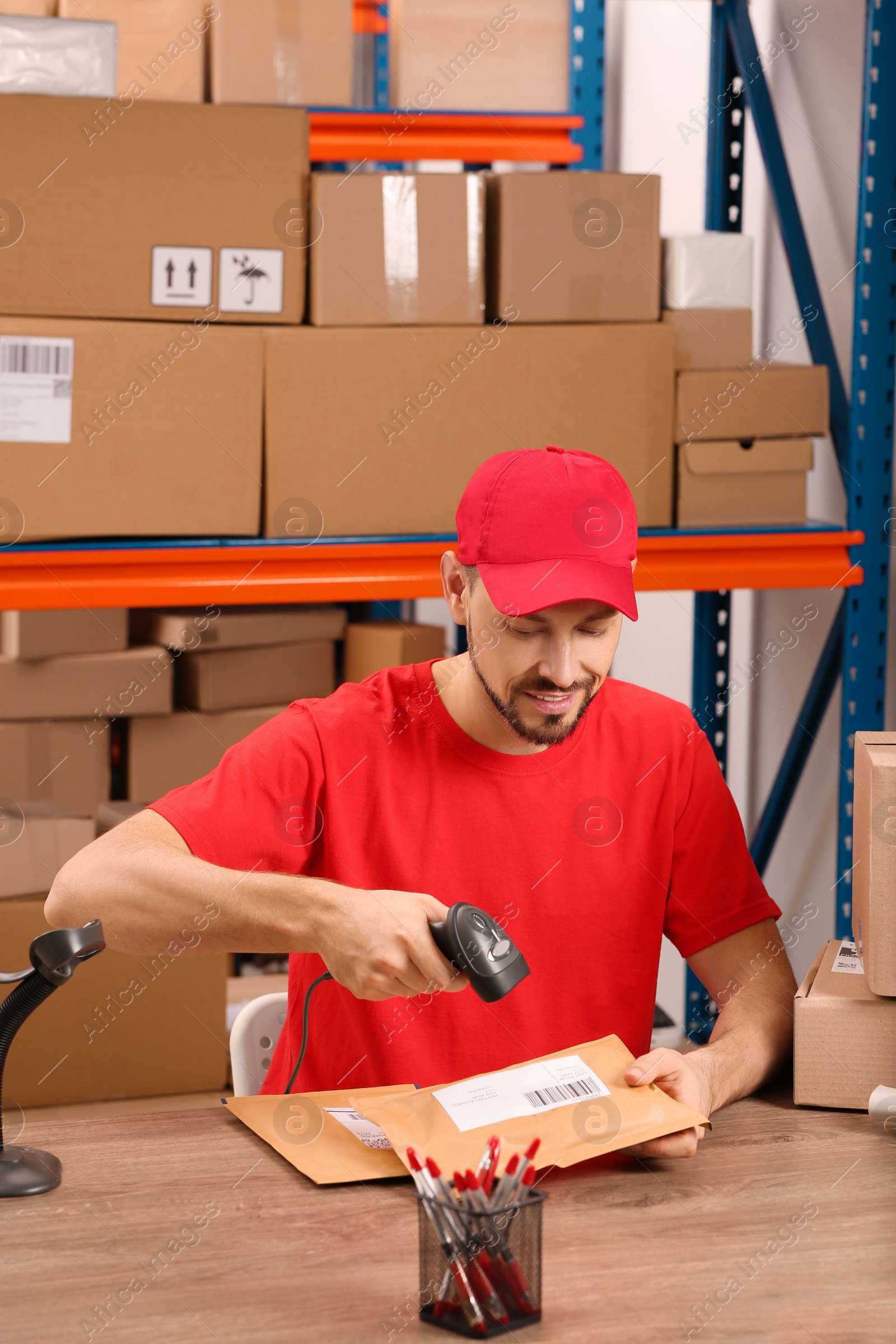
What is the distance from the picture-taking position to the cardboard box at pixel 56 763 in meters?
2.36

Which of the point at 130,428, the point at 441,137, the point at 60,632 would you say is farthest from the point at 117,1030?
the point at 441,137

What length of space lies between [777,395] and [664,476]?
0.24 metres

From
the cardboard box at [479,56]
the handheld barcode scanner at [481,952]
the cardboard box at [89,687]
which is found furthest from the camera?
the cardboard box at [479,56]

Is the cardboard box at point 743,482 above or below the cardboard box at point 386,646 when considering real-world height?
above

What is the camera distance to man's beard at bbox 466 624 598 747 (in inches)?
54.6

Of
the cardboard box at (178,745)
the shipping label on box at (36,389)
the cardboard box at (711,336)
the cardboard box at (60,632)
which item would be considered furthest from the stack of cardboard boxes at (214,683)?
the cardboard box at (711,336)

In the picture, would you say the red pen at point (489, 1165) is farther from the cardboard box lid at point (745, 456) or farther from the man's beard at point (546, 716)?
the cardboard box lid at point (745, 456)

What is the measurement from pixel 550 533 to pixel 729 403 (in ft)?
2.93

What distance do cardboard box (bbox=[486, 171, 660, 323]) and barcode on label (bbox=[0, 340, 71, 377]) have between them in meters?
0.66

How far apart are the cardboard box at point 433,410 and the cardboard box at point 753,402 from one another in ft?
0.12

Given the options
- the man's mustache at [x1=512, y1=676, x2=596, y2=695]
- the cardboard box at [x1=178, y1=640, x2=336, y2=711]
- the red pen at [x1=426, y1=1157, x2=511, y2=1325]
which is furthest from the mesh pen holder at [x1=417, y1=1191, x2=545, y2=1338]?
the cardboard box at [x1=178, y1=640, x2=336, y2=711]

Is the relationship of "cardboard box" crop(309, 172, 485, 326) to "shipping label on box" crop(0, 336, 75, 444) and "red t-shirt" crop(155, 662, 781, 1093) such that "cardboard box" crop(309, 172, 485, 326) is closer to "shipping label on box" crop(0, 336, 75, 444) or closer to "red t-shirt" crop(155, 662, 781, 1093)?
"shipping label on box" crop(0, 336, 75, 444)

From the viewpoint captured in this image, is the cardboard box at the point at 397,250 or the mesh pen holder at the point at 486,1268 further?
the cardboard box at the point at 397,250

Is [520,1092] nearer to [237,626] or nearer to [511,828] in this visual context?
[511,828]
